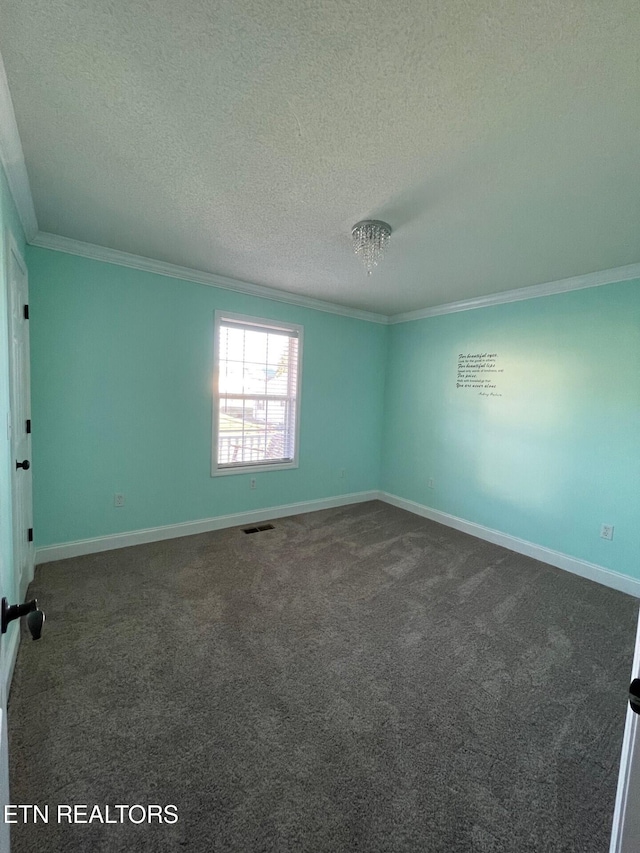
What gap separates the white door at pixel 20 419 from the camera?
1924 mm

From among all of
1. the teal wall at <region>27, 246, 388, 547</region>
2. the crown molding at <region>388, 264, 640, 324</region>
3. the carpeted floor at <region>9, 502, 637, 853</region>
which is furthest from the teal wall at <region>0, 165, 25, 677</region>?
the crown molding at <region>388, 264, 640, 324</region>

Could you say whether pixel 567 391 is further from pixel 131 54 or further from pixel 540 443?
pixel 131 54

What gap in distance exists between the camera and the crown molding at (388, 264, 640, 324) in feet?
9.04

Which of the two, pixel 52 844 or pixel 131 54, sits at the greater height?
pixel 131 54

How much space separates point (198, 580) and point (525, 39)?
124 inches

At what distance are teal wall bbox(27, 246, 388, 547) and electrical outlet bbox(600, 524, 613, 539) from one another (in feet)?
9.57

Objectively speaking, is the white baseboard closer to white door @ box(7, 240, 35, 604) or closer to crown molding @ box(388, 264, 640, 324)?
white door @ box(7, 240, 35, 604)

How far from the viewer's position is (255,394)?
3793 mm

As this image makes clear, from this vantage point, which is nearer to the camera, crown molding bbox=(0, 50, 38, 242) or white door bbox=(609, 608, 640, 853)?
white door bbox=(609, 608, 640, 853)

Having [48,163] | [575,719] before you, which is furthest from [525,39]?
[575,719]

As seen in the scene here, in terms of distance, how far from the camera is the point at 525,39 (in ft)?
3.41

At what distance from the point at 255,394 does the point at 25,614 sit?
10.3 feet

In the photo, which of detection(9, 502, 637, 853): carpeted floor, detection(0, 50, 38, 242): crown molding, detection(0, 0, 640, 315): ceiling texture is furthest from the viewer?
detection(0, 50, 38, 242): crown molding

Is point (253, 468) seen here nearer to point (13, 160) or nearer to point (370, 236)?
point (370, 236)
